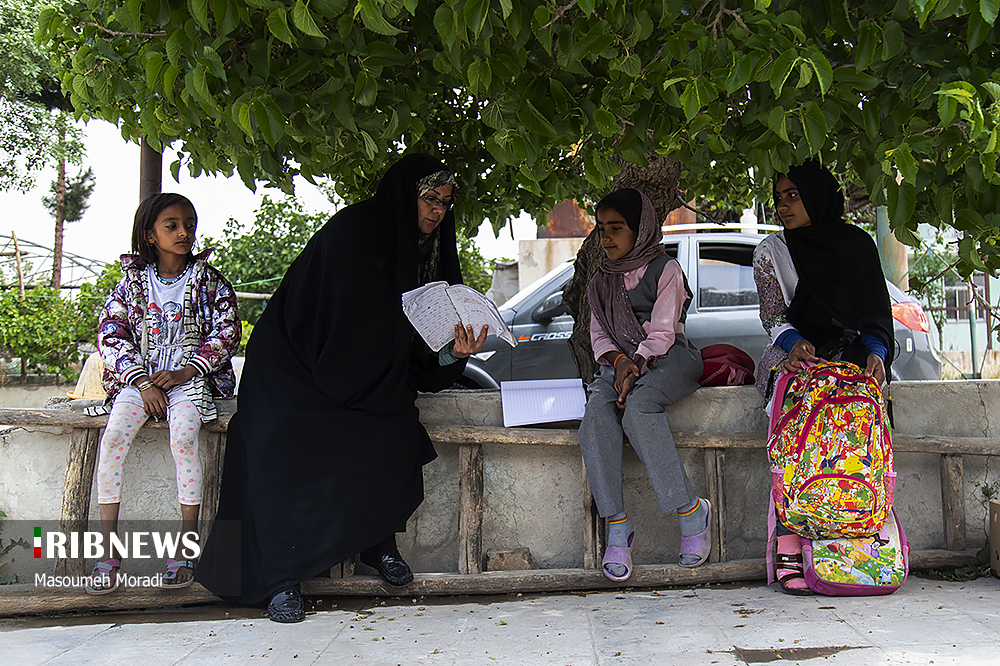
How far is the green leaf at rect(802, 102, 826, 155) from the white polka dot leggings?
2.55m

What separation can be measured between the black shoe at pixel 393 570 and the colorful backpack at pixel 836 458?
1.57m

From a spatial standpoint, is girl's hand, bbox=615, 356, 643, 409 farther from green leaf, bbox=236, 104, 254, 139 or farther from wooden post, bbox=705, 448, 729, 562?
green leaf, bbox=236, 104, 254, 139

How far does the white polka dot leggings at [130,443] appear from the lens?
10.4 ft

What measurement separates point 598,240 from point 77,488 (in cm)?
280

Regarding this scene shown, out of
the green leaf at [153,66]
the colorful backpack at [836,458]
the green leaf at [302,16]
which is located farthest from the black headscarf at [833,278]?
the green leaf at [153,66]

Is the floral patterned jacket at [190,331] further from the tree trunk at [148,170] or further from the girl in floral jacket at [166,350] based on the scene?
the tree trunk at [148,170]

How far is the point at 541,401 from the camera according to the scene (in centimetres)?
356

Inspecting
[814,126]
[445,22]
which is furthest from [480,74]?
[814,126]

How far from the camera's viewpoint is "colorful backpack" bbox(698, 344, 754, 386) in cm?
370

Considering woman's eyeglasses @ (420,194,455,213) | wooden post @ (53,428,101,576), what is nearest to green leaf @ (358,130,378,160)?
woman's eyeglasses @ (420,194,455,213)

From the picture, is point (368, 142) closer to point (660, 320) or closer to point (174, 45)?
point (174, 45)

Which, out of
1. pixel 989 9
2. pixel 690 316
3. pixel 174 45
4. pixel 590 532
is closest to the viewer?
pixel 989 9

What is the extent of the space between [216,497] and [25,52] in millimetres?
9133

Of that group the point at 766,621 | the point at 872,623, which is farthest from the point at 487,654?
the point at 872,623
